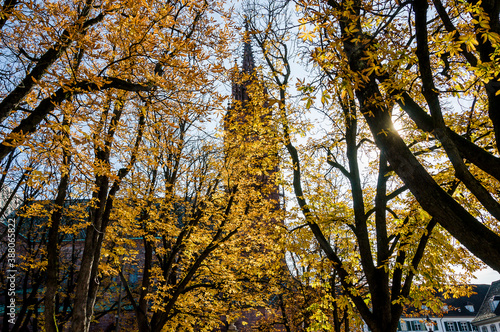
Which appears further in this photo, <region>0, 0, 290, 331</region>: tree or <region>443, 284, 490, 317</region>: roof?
<region>443, 284, 490, 317</region>: roof

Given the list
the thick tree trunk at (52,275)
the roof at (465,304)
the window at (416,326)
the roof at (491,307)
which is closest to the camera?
the thick tree trunk at (52,275)

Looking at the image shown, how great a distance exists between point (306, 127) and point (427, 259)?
4.63 meters

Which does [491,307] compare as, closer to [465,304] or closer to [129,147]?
[465,304]

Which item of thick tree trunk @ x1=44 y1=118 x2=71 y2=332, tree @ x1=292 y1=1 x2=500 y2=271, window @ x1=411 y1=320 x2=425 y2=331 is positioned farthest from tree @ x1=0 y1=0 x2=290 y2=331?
window @ x1=411 y1=320 x2=425 y2=331

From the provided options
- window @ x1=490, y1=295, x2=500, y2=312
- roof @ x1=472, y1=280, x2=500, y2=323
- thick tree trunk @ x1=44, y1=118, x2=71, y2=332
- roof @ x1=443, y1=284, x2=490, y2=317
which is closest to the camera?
thick tree trunk @ x1=44, y1=118, x2=71, y2=332

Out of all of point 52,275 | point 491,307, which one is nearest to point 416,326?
point 491,307

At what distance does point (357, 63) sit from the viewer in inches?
168

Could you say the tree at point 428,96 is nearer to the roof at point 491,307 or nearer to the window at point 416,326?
the roof at point 491,307

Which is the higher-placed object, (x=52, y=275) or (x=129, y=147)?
(x=129, y=147)

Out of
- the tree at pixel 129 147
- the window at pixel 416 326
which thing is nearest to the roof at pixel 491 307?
the window at pixel 416 326

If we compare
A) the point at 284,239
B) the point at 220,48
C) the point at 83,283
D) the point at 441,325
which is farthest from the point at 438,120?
the point at 441,325

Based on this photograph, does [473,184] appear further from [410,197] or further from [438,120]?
[410,197]

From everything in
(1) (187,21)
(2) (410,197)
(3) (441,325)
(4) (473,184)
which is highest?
(1) (187,21)

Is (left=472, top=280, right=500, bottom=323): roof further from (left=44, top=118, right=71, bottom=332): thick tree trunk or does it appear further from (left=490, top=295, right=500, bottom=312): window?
(left=44, top=118, right=71, bottom=332): thick tree trunk
